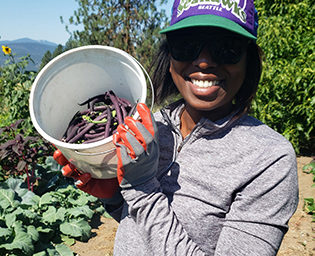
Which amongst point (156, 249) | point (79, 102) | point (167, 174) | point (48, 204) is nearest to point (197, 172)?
point (167, 174)

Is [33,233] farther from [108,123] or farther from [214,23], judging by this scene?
[214,23]

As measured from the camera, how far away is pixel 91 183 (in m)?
1.42

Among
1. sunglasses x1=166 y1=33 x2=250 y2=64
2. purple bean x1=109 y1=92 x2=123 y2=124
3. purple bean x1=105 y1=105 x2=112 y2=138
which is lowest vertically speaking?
purple bean x1=105 y1=105 x2=112 y2=138

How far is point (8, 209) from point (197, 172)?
2494 millimetres

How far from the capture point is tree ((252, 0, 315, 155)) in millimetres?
4082

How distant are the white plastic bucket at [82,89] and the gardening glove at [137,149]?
0.07 m

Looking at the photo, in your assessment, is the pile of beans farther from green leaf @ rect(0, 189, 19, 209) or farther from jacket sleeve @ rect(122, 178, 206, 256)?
green leaf @ rect(0, 189, 19, 209)

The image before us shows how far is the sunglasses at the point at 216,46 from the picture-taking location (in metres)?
1.15

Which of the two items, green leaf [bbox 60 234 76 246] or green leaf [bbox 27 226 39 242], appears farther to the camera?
green leaf [bbox 60 234 76 246]

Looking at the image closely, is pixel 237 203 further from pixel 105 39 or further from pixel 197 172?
pixel 105 39

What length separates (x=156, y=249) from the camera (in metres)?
1.16

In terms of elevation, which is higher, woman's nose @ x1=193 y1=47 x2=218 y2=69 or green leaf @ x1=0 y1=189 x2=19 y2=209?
woman's nose @ x1=193 y1=47 x2=218 y2=69

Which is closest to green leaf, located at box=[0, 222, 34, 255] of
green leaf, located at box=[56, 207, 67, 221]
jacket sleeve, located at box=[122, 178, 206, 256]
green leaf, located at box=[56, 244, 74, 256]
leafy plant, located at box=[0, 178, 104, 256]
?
leafy plant, located at box=[0, 178, 104, 256]

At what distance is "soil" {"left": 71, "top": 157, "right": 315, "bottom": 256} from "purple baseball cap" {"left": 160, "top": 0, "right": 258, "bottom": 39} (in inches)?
100
